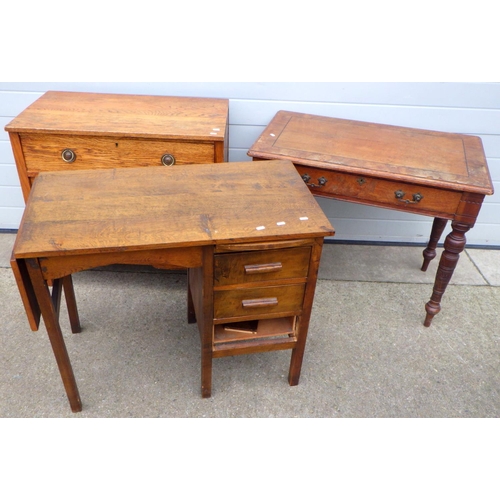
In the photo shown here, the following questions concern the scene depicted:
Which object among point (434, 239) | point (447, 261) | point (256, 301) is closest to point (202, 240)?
point (256, 301)

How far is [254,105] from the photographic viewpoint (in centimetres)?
271

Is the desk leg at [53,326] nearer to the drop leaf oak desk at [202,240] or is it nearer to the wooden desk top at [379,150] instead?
the drop leaf oak desk at [202,240]

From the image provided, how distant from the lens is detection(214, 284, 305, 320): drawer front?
1694 millimetres

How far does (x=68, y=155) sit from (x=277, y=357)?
4.70 ft

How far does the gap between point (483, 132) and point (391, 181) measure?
3.73 ft

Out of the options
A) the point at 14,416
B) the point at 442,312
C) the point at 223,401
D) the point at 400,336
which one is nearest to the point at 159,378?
the point at 223,401

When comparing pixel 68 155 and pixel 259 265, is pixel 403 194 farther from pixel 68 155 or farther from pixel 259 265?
pixel 68 155

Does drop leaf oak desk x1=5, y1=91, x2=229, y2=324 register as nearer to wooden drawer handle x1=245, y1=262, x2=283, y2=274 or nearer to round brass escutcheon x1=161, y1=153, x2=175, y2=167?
round brass escutcheon x1=161, y1=153, x2=175, y2=167

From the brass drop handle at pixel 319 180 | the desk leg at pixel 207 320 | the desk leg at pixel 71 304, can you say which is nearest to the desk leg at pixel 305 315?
the desk leg at pixel 207 320

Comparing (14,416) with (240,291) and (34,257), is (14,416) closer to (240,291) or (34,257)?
(34,257)

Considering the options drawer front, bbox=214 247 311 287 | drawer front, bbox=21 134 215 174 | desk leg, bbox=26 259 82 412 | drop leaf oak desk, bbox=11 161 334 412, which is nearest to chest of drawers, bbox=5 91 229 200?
drawer front, bbox=21 134 215 174

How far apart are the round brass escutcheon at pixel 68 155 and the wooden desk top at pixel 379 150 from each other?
2.87 feet

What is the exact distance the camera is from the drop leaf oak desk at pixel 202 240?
4.91ft

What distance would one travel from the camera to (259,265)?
162cm
